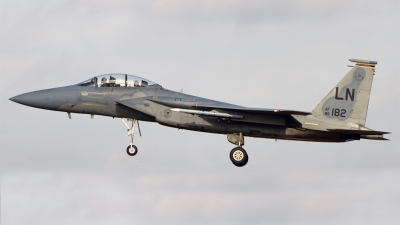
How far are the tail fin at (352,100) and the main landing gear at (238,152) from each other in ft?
8.91

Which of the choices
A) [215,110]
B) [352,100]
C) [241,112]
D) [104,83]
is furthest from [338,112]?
[104,83]

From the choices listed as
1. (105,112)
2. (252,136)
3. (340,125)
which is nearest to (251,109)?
(252,136)

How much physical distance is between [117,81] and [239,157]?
5.13 metres

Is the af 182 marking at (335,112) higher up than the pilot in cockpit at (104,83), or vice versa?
the pilot in cockpit at (104,83)

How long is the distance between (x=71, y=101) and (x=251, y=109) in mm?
6469

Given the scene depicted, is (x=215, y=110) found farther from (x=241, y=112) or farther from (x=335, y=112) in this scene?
(x=335, y=112)

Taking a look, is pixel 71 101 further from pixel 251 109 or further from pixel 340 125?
pixel 340 125

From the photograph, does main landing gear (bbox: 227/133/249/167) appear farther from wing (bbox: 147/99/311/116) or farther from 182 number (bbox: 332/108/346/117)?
182 number (bbox: 332/108/346/117)

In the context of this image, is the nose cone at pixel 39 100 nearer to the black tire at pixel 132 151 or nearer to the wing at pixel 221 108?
the black tire at pixel 132 151

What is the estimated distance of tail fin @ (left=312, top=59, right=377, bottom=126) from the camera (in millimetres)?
25578

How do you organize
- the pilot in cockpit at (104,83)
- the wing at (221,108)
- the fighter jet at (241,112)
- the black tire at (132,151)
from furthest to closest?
the pilot in cockpit at (104,83) < the black tire at (132,151) < the fighter jet at (241,112) < the wing at (221,108)

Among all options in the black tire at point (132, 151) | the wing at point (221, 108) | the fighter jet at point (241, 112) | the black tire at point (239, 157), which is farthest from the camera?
the black tire at point (132, 151)

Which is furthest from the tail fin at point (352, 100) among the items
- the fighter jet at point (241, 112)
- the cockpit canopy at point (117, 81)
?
the cockpit canopy at point (117, 81)

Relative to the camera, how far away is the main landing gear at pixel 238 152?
2566cm
